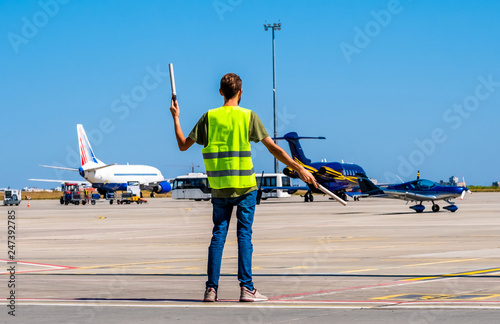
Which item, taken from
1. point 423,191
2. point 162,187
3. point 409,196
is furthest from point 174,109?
point 162,187

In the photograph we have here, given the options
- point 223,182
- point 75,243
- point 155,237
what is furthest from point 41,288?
point 155,237

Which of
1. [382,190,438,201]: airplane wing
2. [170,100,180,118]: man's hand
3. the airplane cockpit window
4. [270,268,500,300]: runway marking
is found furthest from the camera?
the airplane cockpit window

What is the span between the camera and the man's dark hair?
8.62 meters

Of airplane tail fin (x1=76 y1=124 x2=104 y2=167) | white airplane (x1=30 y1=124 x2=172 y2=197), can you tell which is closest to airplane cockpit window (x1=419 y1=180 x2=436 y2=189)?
white airplane (x1=30 y1=124 x2=172 y2=197)

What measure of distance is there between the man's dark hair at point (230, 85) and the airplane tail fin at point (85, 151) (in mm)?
96265

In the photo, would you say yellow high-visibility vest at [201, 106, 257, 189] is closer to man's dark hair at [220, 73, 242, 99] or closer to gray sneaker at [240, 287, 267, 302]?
man's dark hair at [220, 73, 242, 99]

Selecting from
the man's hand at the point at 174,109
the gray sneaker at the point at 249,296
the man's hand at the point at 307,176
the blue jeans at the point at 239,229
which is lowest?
the gray sneaker at the point at 249,296

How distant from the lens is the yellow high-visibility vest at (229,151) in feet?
27.6

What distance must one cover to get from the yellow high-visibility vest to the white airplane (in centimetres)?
9108

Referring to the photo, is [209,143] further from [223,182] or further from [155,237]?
[155,237]

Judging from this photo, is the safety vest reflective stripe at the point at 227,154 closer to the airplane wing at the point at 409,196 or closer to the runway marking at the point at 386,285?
the runway marking at the point at 386,285

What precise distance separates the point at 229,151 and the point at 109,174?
96.2 meters

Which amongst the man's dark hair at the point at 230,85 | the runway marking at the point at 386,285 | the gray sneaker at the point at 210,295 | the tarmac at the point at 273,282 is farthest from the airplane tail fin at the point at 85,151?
the gray sneaker at the point at 210,295

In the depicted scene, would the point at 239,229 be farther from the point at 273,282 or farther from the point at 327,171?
the point at 327,171
